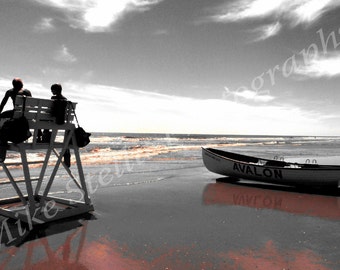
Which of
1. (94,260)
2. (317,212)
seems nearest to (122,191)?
(94,260)

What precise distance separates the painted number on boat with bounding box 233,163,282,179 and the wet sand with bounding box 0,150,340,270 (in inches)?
55.4

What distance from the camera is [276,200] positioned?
10055 millimetres

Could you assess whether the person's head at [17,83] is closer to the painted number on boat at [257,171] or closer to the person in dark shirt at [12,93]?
the person in dark shirt at [12,93]

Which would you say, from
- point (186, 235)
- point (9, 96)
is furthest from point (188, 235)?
point (9, 96)

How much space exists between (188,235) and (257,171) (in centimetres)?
720

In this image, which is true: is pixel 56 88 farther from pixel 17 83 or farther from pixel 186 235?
pixel 186 235

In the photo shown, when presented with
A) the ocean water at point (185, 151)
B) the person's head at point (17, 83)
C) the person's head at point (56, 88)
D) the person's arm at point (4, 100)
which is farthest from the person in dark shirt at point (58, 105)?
the ocean water at point (185, 151)

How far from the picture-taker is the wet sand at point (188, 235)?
4984mm

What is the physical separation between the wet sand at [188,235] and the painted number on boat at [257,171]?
1.41 metres

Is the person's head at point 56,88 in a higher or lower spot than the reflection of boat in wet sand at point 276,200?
higher

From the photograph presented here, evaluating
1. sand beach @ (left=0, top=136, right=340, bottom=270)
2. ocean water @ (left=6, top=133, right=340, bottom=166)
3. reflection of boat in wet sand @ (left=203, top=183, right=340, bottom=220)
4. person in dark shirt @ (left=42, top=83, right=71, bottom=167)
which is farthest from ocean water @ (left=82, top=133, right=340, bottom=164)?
person in dark shirt @ (left=42, top=83, right=71, bottom=167)

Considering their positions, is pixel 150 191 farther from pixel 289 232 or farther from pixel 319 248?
pixel 319 248

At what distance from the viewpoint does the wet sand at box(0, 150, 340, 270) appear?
16.4 feet

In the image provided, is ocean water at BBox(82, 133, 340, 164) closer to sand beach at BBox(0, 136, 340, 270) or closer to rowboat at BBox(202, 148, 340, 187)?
rowboat at BBox(202, 148, 340, 187)
